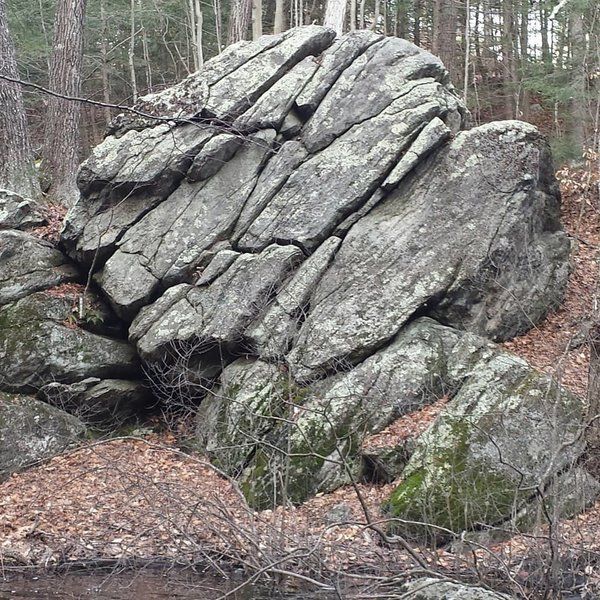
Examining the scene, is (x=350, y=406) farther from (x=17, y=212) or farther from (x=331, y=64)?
(x=17, y=212)

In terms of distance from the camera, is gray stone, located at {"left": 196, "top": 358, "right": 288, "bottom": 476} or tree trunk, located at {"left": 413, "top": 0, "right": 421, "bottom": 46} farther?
tree trunk, located at {"left": 413, "top": 0, "right": 421, "bottom": 46}

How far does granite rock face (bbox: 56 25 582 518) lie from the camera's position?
420 inches

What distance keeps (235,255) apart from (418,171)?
316cm

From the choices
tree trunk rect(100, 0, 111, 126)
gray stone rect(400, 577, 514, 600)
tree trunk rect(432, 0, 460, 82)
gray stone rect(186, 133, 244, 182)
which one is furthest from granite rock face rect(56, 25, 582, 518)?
tree trunk rect(100, 0, 111, 126)

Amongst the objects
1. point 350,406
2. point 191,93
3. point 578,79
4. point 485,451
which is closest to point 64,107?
point 191,93

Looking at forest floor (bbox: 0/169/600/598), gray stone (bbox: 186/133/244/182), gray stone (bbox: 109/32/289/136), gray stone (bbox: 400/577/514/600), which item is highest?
gray stone (bbox: 109/32/289/136)

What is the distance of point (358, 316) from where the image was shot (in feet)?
36.5

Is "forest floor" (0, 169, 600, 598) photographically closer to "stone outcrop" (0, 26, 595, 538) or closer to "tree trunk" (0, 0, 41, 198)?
A: "stone outcrop" (0, 26, 595, 538)

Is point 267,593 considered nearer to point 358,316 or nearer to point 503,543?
point 503,543

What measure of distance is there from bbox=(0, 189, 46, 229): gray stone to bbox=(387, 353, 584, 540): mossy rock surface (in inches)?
311

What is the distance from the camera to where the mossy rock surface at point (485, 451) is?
8977mm

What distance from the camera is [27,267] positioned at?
12.7 m

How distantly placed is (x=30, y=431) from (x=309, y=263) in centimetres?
480

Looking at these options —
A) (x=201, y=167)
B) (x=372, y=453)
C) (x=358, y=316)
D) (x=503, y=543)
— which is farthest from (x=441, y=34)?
(x=503, y=543)
